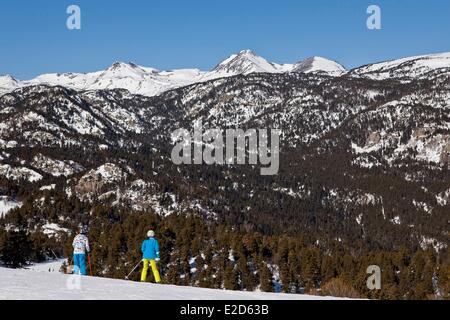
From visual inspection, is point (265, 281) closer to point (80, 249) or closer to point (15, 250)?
point (15, 250)

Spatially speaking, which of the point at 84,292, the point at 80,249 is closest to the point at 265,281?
the point at 80,249

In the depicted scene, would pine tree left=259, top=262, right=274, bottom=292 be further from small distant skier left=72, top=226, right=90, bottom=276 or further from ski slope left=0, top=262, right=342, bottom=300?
ski slope left=0, top=262, right=342, bottom=300

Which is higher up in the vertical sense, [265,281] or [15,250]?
[15,250]

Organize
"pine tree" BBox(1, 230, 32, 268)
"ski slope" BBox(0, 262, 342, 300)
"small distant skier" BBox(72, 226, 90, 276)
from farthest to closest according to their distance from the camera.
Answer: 1. "pine tree" BBox(1, 230, 32, 268)
2. "small distant skier" BBox(72, 226, 90, 276)
3. "ski slope" BBox(0, 262, 342, 300)

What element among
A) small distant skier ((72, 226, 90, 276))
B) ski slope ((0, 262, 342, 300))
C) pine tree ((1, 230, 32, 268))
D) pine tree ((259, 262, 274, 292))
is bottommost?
pine tree ((259, 262, 274, 292))

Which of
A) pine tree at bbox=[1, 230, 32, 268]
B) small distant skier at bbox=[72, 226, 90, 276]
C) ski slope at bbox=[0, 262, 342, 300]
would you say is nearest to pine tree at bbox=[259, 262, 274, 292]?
pine tree at bbox=[1, 230, 32, 268]

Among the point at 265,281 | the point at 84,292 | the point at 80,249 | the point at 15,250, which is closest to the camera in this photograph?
the point at 84,292

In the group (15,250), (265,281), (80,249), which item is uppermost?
(80,249)

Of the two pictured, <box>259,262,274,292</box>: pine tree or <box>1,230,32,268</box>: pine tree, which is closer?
<box>1,230,32,268</box>: pine tree

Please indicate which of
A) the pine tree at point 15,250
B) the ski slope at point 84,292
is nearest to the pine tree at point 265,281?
the pine tree at point 15,250

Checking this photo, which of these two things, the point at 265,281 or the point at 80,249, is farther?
the point at 265,281
